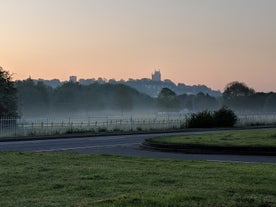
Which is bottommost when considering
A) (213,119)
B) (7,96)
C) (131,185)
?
(131,185)

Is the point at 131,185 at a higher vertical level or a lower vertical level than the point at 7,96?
lower

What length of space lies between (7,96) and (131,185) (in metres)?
36.2

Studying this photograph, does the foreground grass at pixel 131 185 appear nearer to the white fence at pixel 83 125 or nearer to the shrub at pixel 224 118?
the white fence at pixel 83 125

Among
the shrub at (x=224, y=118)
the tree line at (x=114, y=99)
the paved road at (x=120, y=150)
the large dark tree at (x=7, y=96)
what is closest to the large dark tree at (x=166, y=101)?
the tree line at (x=114, y=99)

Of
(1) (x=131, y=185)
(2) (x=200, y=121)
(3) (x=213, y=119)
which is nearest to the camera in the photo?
(1) (x=131, y=185)

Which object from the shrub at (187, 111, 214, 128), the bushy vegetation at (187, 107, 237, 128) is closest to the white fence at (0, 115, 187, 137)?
the shrub at (187, 111, 214, 128)

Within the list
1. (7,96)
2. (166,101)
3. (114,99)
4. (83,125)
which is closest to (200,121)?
(83,125)

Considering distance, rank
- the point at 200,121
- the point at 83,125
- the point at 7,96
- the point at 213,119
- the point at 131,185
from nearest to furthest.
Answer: the point at 131,185 < the point at 83,125 < the point at 7,96 < the point at 200,121 < the point at 213,119

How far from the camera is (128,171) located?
13352 millimetres

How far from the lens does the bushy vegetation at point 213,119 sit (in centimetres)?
4966

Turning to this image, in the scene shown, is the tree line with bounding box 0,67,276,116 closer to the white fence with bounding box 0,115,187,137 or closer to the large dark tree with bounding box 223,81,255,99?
the large dark tree with bounding box 223,81,255,99

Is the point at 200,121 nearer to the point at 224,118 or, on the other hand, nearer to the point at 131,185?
the point at 224,118

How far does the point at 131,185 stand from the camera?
1078 cm

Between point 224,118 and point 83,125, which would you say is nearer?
point 83,125
